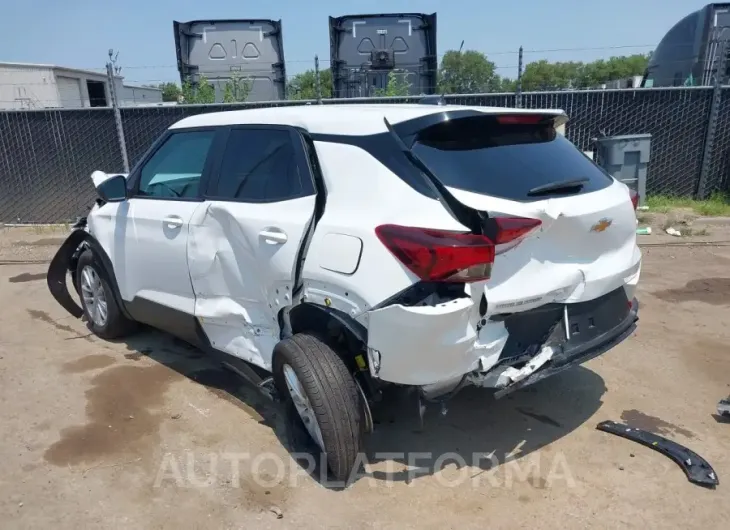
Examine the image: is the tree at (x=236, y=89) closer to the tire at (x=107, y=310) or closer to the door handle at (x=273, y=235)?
the tire at (x=107, y=310)

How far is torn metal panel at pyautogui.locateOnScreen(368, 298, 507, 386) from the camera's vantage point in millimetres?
2549

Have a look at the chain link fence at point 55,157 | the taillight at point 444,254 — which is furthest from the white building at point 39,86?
the taillight at point 444,254

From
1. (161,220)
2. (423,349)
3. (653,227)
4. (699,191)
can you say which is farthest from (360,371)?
(699,191)

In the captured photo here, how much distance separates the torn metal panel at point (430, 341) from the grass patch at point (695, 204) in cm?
777

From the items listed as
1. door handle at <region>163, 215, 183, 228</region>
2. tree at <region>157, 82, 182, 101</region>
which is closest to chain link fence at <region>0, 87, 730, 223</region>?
tree at <region>157, 82, 182, 101</region>

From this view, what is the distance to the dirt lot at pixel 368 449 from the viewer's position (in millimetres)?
2842

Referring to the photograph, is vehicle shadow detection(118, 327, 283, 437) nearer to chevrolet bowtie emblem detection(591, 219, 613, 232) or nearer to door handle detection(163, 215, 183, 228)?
door handle detection(163, 215, 183, 228)

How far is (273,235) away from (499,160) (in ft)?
3.93

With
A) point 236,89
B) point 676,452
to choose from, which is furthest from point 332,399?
point 236,89

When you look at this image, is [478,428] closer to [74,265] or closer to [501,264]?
[501,264]

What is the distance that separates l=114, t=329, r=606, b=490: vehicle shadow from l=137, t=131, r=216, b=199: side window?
1351 mm

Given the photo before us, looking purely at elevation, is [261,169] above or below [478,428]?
above

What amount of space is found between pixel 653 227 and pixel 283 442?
23.0 feet

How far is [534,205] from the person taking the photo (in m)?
2.75
